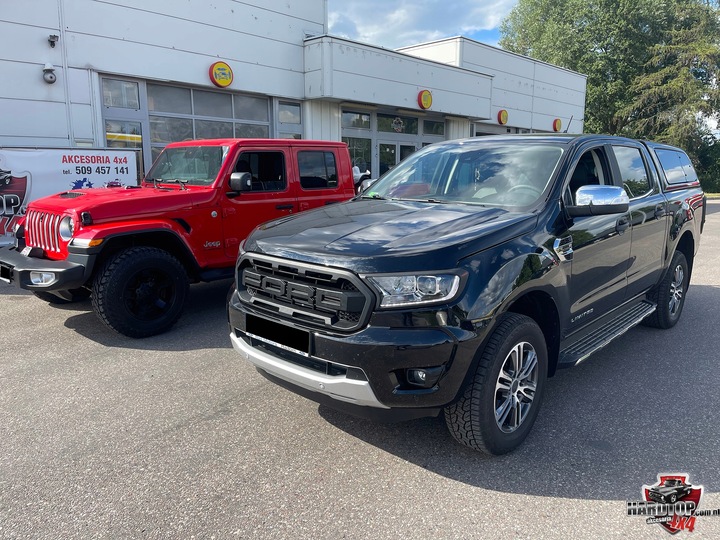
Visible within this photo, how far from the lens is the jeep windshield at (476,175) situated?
11.8 ft

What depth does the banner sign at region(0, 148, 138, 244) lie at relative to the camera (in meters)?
8.18

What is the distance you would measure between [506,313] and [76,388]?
3.14m

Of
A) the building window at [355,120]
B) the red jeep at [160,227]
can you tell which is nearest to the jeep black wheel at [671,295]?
the red jeep at [160,227]

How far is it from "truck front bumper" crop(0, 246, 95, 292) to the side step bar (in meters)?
4.01

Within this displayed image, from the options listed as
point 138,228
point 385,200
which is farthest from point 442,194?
point 138,228

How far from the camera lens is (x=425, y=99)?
17094mm

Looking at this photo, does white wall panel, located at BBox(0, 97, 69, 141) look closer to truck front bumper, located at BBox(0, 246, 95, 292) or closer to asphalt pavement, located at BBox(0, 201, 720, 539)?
truck front bumper, located at BBox(0, 246, 95, 292)

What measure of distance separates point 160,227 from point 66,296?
1.36m

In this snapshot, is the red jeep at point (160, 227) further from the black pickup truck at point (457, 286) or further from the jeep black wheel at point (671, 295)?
the jeep black wheel at point (671, 295)

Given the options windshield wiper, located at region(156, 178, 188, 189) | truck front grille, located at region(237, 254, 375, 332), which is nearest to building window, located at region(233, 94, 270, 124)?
windshield wiper, located at region(156, 178, 188, 189)

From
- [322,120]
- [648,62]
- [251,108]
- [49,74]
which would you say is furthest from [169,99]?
[648,62]

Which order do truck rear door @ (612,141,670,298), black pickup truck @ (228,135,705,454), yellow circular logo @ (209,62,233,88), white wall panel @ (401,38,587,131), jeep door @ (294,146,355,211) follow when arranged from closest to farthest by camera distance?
1. black pickup truck @ (228,135,705,454)
2. truck rear door @ (612,141,670,298)
3. jeep door @ (294,146,355,211)
4. yellow circular logo @ (209,62,233,88)
5. white wall panel @ (401,38,587,131)

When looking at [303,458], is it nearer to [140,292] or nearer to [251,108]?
[140,292]

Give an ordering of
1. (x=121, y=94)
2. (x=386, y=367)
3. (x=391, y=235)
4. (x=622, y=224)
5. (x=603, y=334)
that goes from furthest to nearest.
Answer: (x=121, y=94) < (x=622, y=224) < (x=603, y=334) < (x=391, y=235) < (x=386, y=367)
